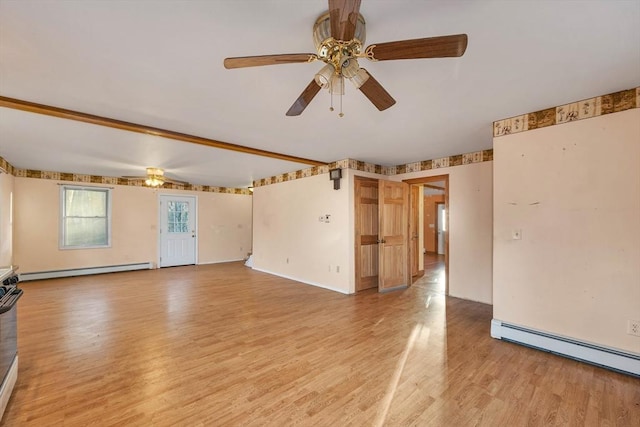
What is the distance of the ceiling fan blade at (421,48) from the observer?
1.21 meters

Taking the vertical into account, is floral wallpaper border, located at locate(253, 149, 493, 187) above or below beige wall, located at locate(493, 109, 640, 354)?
above

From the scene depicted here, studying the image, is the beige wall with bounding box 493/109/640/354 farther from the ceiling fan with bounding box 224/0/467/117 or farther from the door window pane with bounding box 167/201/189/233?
the door window pane with bounding box 167/201/189/233

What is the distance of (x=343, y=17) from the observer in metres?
1.16

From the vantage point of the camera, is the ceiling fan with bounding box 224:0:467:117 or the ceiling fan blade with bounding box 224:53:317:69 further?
the ceiling fan blade with bounding box 224:53:317:69

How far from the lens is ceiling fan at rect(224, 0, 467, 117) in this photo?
1.18m

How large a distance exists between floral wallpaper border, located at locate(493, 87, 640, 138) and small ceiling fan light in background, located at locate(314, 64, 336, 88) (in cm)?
234

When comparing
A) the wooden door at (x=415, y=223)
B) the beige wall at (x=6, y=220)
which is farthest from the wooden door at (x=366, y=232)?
→ the beige wall at (x=6, y=220)

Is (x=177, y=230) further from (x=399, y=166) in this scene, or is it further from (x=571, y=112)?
(x=571, y=112)

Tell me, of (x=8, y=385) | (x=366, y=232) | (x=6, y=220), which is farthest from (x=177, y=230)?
(x=8, y=385)

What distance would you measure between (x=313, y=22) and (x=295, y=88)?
27.5 inches

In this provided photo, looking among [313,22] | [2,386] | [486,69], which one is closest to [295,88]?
[313,22]

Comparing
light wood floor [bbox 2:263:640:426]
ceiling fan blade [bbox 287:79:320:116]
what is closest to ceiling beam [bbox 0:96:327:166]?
ceiling fan blade [bbox 287:79:320:116]

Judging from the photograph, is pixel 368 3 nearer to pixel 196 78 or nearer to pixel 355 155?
pixel 196 78

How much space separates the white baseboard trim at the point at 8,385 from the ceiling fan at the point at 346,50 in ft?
8.47
